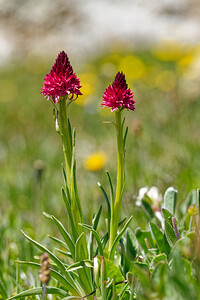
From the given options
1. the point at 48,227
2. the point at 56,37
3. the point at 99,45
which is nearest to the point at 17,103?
the point at 48,227

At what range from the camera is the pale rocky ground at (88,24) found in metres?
13.5

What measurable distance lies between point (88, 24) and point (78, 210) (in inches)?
560

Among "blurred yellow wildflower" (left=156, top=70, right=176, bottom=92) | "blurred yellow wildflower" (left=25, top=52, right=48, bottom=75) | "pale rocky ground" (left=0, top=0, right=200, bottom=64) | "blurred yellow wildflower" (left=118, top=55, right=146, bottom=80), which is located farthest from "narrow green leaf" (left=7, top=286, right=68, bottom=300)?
"pale rocky ground" (left=0, top=0, right=200, bottom=64)

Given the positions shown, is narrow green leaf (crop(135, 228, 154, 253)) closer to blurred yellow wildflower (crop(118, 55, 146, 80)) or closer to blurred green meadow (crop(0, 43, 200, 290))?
blurred green meadow (crop(0, 43, 200, 290))

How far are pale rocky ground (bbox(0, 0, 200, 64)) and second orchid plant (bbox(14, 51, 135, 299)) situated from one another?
11596 mm

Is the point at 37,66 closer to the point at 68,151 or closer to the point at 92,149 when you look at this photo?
the point at 92,149

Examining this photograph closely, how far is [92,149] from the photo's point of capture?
158 inches

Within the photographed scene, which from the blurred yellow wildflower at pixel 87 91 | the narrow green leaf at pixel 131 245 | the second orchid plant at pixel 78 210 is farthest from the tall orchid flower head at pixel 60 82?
the blurred yellow wildflower at pixel 87 91

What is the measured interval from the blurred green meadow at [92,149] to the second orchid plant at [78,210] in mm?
102

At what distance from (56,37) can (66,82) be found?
47.4 ft

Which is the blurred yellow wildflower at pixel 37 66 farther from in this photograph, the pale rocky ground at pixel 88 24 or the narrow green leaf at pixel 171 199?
the narrow green leaf at pixel 171 199

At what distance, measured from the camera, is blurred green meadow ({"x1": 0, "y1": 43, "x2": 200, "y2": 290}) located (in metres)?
2.31

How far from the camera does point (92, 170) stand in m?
3.01

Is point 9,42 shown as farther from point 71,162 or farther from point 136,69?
point 71,162
